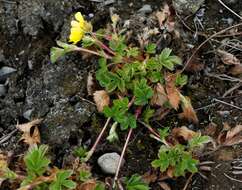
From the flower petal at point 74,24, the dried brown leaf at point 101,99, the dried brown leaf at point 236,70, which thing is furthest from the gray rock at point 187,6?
the dried brown leaf at point 101,99

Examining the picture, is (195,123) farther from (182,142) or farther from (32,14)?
(32,14)

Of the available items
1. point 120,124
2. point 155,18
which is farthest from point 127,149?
Answer: point 155,18

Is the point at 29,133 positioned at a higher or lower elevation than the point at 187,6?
lower

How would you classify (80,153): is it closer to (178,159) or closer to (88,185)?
(88,185)

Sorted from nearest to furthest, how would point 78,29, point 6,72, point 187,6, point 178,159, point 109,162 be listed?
point 178,159
point 109,162
point 78,29
point 6,72
point 187,6

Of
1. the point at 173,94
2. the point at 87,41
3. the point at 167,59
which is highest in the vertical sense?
the point at 87,41

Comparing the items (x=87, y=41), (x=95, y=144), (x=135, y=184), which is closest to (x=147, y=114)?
(x=95, y=144)

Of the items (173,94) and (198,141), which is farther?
(173,94)
